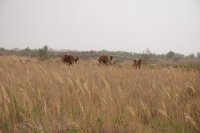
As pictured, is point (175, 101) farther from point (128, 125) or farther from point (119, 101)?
point (128, 125)

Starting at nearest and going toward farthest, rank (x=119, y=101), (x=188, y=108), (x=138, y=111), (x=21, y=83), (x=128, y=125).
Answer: (x=128, y=125)
(x=188, y=108)
(x=138, y=111)
(x=119, y=101)
(x=21, y=83)

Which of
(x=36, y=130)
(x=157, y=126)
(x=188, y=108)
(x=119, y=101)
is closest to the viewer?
(x=36, y=130)

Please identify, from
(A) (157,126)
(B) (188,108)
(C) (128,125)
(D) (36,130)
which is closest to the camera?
(D) (36,130)

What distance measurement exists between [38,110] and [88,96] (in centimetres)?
66

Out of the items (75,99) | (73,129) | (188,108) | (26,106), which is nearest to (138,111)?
(188,108)

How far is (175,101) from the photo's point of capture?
3250mm

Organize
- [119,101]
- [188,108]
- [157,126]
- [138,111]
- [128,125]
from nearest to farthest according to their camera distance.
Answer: [128,125]
[157,126]
[188,108]
[138,111]
[119,101]

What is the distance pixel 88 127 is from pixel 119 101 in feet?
2.90

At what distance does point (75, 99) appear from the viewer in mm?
3205

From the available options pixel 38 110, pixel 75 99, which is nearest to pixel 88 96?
pixel 75 99

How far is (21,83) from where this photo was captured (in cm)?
386

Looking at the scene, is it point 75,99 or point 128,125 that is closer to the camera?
point 128,125

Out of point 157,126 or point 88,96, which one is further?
point 88,96

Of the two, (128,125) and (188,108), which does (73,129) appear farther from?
(188,108)
